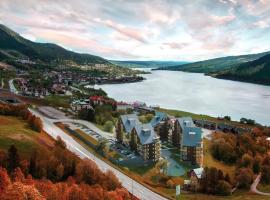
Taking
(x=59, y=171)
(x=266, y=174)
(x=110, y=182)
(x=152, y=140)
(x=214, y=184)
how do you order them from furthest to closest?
(x=152, y=140) → (x=266, y=174) → (x=214, y=184) → (x=59, y=171) → (x=110, y=182)

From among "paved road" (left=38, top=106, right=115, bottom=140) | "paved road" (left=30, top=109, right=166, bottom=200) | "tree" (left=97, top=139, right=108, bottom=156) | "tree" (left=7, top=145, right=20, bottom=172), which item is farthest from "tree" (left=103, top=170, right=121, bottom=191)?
"paved road" (left=38, top=106, right=115, bottom=140)

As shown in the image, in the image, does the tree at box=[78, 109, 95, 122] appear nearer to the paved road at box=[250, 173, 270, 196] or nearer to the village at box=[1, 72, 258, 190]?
the village at box=[1, 72, 258, 190]

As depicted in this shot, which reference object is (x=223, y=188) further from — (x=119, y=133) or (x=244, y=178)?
(x=119, y=133)

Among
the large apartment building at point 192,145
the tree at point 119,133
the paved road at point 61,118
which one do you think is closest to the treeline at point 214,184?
the large apartment building at point 192,145

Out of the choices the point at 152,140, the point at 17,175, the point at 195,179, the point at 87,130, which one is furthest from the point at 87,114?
the point at 17,175

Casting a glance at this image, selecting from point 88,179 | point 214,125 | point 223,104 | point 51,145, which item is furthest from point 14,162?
point 223,104

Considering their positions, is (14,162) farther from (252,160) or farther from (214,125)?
(214,125)
